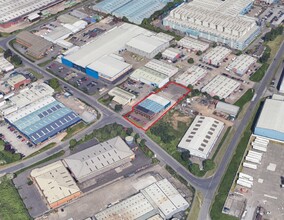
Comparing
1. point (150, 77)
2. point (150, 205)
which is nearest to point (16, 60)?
point (150, 77)

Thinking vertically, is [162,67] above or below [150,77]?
above

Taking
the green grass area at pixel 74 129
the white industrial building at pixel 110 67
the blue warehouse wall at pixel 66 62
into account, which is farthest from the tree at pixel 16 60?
the green grass area at pixel 74 129

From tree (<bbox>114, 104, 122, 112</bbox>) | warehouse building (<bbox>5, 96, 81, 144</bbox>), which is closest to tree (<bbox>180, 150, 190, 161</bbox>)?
tree (<bbox>114, 104, 122, 112</bbox>)

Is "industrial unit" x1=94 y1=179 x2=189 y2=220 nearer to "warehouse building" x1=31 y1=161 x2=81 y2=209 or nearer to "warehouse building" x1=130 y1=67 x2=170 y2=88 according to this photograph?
"warehouse building" x1=31 y1=161 x2=81 y2=209

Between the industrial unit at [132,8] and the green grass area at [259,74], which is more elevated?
the industrial unit at [132,8]

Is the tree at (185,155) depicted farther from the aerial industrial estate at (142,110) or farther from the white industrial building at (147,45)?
the white industrial building at (147,45)

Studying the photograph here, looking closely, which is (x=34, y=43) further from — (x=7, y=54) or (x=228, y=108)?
(x=228, y=108)

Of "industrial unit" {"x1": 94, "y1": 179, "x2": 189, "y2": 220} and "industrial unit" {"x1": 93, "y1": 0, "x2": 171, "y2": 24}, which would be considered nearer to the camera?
"industrial unit" {"x1": 94, "y1": 179, "x2": 189, "y2": 220}
